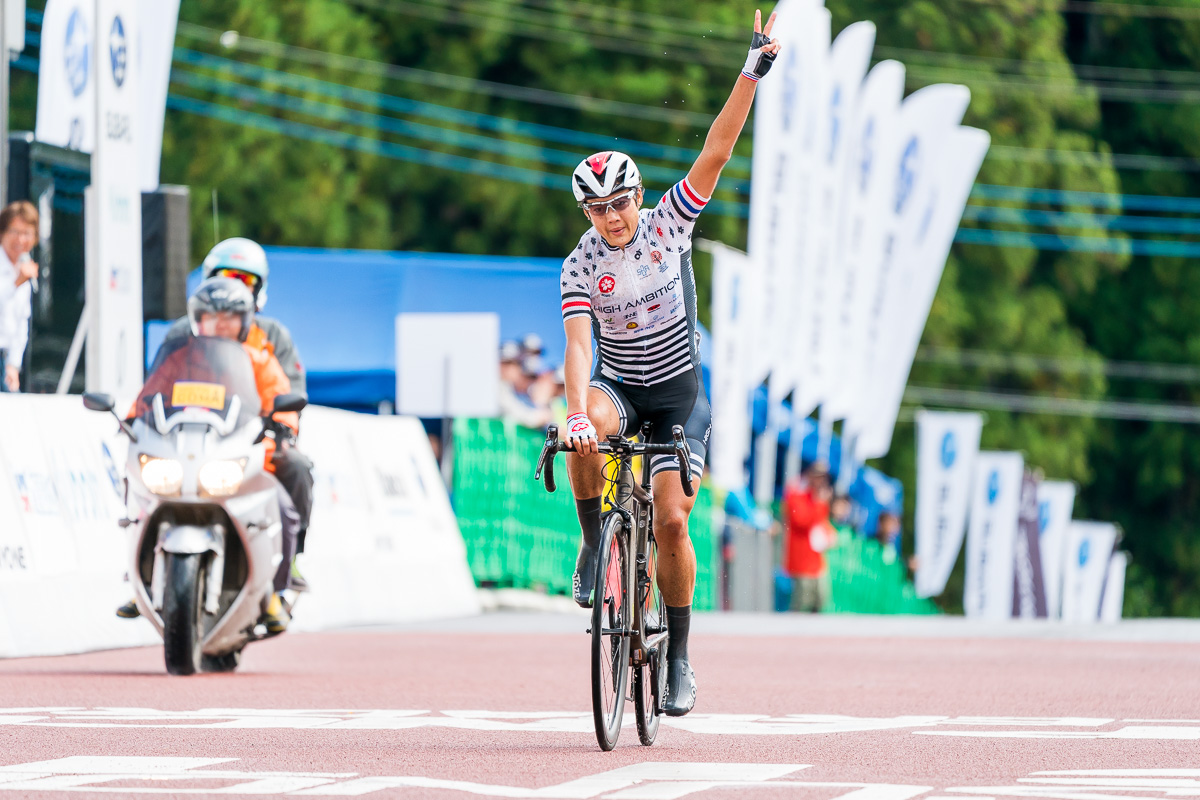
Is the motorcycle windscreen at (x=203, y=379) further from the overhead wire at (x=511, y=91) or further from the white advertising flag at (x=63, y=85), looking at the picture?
the overhead wire at (x=511, y=91)

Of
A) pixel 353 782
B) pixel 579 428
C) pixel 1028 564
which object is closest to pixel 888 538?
pixel 1028 564

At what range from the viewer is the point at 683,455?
852 cm

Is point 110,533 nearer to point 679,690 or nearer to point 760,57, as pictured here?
point 679,690

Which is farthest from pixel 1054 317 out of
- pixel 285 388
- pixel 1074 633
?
pixel 285 388

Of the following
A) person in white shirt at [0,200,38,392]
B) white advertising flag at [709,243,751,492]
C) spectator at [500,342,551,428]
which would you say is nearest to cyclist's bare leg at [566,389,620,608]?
person in white shirt at [0,200,38,392]

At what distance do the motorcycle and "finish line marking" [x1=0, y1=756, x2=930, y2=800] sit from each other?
3765 millimetres

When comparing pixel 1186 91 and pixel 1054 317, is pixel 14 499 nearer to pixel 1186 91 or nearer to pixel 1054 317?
pixel 1054 317

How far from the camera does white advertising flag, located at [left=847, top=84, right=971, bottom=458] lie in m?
32.9

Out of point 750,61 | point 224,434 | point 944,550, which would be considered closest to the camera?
point 750,61

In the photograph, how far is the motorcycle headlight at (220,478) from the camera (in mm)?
11812

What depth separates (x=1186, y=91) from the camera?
56.1 metres

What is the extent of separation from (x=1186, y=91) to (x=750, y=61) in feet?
161

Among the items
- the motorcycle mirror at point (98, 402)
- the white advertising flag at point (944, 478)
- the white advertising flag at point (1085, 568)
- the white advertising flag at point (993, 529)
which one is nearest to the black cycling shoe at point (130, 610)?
the motorcycle mirror at point (98, 402)

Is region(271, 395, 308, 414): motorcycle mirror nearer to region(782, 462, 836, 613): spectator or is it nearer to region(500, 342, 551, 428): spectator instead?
region(500, 342, 551, 428): spectator
